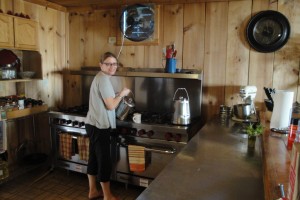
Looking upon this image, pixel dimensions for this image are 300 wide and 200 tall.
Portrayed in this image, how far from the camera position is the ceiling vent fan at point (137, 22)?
2.84m

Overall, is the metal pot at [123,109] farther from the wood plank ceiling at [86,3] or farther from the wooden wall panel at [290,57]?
the wooden wall panel at [290,57]

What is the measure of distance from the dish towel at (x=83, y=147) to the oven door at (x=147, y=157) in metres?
0.33

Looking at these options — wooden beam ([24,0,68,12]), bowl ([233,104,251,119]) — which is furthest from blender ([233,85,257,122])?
wooden beam ([24,0,68,12])

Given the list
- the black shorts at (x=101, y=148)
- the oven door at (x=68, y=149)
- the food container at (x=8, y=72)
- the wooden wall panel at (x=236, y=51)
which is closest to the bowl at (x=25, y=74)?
the food container at (x=8, y=72)

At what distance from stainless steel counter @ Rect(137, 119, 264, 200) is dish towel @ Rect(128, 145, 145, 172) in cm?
81

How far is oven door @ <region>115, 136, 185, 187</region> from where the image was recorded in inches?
93.1

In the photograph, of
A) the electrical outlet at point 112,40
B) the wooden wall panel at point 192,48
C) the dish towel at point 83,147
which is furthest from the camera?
the electrical outlet at point 112,40

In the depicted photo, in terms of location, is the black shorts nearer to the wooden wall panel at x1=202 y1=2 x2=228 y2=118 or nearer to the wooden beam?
the wooden wall panel at x1=202 y1=2 x2=228 y2=118

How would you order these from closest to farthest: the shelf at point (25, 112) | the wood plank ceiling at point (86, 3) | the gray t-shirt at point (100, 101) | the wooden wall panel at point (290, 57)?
1. the gray t-shirt at point (100, 101)
2. the wooden wall panel at point (290, 57)
3. the shelf at point (25, 112)
4. the wood plank ceiling at point (86, 3)

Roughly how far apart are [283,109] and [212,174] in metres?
0.79

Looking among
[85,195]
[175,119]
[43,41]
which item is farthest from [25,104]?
[175,119]

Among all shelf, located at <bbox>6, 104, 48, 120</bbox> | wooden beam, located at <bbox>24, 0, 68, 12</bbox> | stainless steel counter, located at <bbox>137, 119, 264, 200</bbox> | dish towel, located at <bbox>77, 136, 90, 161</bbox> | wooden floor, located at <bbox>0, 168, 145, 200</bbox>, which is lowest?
wooden floor, located at <bbox>0, 168, 145, 200</bbox>

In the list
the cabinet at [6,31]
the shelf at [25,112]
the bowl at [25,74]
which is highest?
the cabinet at [6,31]

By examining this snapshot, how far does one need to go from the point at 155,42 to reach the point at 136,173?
1431mm
